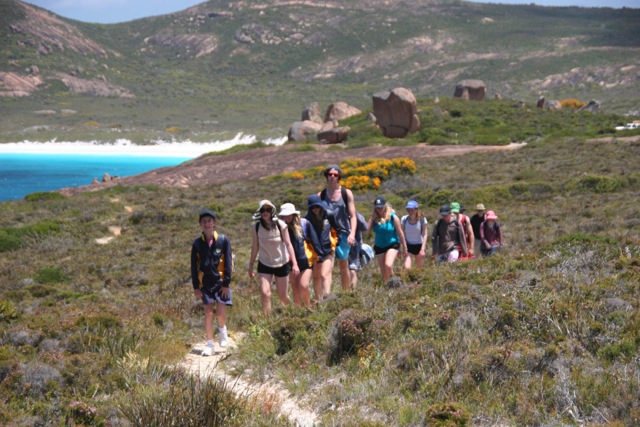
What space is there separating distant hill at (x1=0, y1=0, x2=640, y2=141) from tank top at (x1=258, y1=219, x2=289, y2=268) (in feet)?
214

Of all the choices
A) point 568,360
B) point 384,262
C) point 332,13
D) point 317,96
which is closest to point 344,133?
point 384,262

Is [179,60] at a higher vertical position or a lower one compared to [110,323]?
higher

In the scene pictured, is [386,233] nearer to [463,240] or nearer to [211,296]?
[463,240]

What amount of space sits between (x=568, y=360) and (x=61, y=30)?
155 meters

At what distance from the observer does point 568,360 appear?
4.95 m

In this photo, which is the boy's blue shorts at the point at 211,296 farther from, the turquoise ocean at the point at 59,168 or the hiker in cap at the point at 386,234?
the turquoise ocean at the point at 59,168

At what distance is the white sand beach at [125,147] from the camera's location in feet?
239

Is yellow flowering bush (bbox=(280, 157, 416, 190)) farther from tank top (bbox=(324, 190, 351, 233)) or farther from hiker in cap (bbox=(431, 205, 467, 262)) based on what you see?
tank top (bbox=(324, 190, 351, 233))

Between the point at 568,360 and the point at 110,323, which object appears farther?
the point at 110,323

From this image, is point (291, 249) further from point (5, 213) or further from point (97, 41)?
point (97, 41)

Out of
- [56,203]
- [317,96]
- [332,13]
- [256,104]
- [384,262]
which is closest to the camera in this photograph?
[384,262]

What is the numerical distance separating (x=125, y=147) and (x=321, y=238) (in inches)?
2948

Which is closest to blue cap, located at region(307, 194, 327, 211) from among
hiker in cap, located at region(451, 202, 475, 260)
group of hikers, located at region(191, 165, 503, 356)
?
group of hikers, located at region(191, 165, 503, 356)

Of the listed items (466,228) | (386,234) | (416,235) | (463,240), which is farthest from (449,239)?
(386,234)
